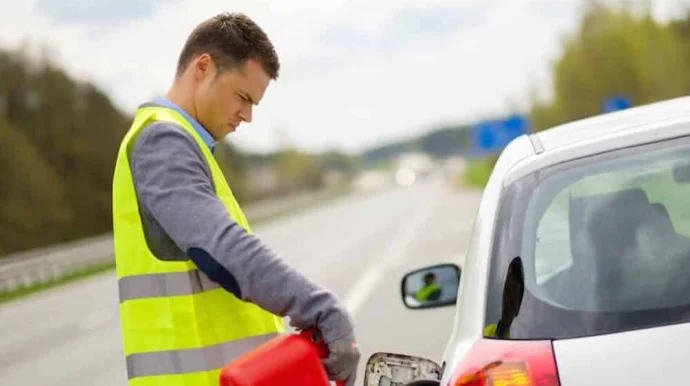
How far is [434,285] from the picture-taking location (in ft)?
16.5

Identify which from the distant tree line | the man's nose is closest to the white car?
the man's nose

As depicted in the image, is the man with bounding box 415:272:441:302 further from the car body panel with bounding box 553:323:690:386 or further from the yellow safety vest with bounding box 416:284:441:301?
the car body panel with bounding box 553:323:690:386

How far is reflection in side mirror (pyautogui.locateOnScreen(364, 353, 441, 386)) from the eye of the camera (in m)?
3.93

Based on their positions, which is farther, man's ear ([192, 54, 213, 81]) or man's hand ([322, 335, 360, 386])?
man's ear ([192, 54, 213, 81])

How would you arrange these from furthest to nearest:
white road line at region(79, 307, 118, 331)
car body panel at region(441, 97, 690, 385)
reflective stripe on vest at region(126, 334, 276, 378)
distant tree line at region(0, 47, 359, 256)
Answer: distant tree line at region(0, 47, 359, 256) → white road line at region(79, 307, 118, 331) → car body panel at region(441, 97, 690, 385) → reflective stripe on vest at region(126, 334, 276, 378)

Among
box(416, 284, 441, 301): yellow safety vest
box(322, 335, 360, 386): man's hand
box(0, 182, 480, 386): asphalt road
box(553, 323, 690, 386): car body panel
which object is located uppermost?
box(0, 182, 480, 386): asphalt road

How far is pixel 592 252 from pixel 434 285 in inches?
71.6

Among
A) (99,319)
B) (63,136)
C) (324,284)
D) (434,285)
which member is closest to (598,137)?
(434,285)

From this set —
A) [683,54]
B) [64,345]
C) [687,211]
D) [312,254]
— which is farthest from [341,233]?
[687,211]

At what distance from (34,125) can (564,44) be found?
25.7 meters

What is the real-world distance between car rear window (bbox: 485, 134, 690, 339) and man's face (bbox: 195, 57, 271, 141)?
65 cm

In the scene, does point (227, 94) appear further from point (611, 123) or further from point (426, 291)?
point (426, 291)

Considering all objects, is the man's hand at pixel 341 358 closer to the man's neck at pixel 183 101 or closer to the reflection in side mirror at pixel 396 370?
the man's neck at pixel 183 101

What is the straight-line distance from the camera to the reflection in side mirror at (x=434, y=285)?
502cm
